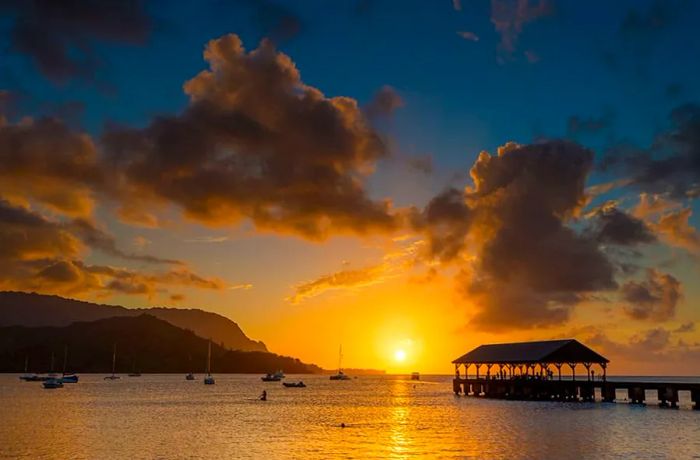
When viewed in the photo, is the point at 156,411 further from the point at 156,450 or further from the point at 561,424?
the point at 561,424

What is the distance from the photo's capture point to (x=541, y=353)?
94.0 m

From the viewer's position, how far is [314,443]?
52.0m

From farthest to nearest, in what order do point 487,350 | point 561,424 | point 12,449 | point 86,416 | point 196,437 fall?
point 487,350 < point 86,416 < point 561,424 < point 196,437 < point 12,449

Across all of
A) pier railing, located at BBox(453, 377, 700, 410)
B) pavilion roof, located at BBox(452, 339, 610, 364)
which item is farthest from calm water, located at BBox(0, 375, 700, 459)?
pavilion roof, located at BBox(452, 339, 610, 364)

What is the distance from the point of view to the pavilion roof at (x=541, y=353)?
9150 cm

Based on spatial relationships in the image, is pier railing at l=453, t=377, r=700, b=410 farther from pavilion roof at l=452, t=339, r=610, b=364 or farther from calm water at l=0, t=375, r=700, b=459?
pavilion roof at l=452, t=339, r=610, b=364

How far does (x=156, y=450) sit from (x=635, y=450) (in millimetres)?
35185

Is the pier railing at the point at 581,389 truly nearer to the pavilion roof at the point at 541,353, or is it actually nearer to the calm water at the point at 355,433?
the calm water at the point at 355,433

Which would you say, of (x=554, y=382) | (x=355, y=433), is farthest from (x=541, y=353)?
(x=355, y=433)

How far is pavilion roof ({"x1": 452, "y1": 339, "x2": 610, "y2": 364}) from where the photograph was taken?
91.5m

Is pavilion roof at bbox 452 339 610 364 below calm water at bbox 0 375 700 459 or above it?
above

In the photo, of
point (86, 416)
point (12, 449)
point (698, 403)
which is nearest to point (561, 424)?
point (698, 403)

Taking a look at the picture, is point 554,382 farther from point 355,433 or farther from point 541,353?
point 355,433

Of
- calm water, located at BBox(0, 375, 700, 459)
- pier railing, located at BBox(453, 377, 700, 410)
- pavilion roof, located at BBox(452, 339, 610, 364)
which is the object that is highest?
pavilion roof, located at BBox(452, 339, 610, 364)
